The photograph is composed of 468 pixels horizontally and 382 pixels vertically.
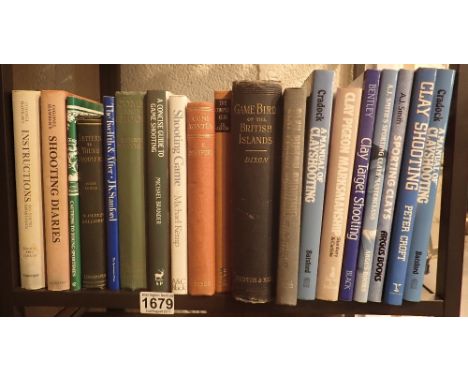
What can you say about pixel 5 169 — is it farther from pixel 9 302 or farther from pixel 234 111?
pixel 234 111

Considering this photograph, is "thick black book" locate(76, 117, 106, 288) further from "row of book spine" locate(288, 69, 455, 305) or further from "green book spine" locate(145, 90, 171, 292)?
"row of book spine" locate(288, 69, 455, 305)

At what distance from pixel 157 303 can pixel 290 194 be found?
0.31m

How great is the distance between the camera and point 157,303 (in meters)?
0.61

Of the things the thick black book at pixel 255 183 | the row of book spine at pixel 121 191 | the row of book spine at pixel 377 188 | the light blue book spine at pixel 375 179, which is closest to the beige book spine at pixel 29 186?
the row of book spine at pixel 121 191

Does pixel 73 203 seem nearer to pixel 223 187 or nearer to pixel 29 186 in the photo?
pixel 29 186

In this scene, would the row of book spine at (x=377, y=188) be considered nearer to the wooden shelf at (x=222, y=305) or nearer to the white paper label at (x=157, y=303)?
the wooden shelf at (x=222, y=305)

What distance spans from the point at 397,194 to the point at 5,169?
69 centimetres

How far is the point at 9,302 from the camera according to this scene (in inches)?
24.3

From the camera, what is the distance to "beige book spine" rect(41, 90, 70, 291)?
0.59 meters

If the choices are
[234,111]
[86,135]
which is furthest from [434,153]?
[86,135]

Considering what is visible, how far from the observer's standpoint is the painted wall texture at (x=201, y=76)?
1.08m

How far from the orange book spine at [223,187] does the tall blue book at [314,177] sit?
13cm

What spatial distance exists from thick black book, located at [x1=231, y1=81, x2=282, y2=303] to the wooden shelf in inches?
1.4

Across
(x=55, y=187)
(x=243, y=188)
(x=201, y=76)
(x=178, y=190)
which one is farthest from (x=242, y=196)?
(x=201, y=76)
